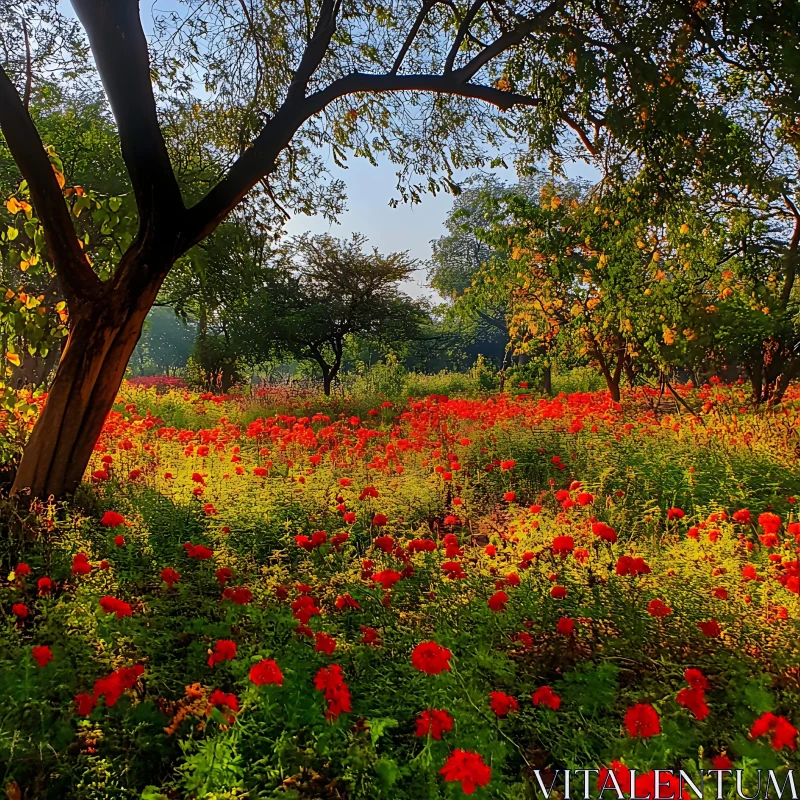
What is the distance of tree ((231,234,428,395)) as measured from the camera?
15.7 meters

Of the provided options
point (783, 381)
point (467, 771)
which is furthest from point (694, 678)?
point (783, 381)

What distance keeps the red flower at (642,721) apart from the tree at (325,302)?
1403 centimetres

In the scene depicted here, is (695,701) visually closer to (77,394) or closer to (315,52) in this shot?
(77,394)

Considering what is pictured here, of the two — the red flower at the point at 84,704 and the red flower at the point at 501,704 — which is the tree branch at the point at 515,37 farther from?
the red flower at the point at 84,704

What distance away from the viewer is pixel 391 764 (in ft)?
6.23

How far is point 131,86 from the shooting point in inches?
152

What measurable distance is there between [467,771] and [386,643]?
1.18m

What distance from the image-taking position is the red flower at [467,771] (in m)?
1.54

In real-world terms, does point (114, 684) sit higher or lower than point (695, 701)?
lower

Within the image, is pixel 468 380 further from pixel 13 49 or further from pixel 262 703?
pixel 262 703

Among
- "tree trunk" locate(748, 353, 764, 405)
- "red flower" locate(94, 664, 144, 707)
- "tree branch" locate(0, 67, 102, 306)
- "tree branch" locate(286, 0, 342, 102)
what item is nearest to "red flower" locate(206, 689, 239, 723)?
"red flower" locate(94, 664, 144, 707)

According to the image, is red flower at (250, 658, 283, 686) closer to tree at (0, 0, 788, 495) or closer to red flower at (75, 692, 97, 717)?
red flower at (75, 692, 97, 717)

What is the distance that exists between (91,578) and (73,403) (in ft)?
4.97

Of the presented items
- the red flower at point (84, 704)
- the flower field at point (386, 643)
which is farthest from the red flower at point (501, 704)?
the red flower at point (84, 704)
